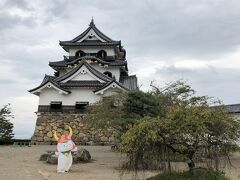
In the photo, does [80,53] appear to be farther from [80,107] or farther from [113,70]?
[80,107]

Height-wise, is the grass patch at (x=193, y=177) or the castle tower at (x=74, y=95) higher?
the castle tower at (x=74, y=95)

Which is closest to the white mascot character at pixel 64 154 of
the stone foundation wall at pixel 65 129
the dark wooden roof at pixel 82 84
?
the stone foundation wall at pixel 65 129

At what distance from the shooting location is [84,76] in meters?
33.7

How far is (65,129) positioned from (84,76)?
5.38 metres

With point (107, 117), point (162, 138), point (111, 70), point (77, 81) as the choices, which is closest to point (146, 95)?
point (107, 117)

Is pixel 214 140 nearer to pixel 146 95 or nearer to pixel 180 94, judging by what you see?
pixel 146 95

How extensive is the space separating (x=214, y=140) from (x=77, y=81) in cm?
2425

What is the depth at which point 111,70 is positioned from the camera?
122ft

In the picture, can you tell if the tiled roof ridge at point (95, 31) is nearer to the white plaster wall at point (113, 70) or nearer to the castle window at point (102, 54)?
the castle window at point (102, 54)

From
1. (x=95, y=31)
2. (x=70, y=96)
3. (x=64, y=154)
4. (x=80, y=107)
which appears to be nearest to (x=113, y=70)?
(x=95, y=31)

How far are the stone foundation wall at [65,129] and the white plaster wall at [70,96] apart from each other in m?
1.34

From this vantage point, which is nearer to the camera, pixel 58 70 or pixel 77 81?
pixel 77 81

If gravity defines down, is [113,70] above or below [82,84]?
above

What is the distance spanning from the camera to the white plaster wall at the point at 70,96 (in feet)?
109
